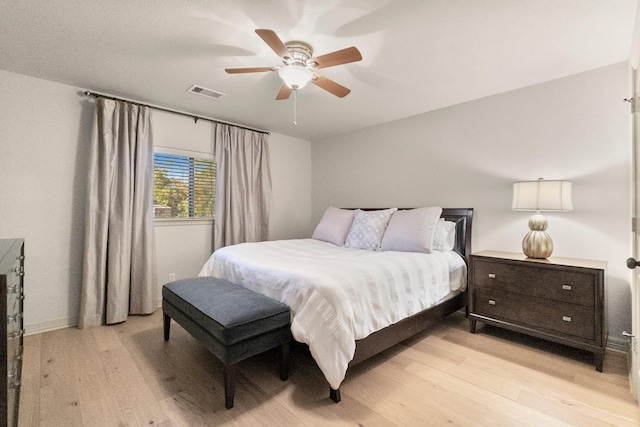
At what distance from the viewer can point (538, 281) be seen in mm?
2285

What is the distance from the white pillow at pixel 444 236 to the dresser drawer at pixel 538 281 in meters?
0.40

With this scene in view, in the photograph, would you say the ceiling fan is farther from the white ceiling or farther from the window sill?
the window sill

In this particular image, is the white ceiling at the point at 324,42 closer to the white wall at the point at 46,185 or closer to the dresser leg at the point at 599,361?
the white wall at the point at 46,185

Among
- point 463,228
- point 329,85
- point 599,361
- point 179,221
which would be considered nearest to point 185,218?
point 179,221

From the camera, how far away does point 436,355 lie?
7.38 feet

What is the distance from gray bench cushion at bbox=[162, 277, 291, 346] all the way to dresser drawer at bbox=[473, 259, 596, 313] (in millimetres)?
1838

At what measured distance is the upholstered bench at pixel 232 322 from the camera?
163 centimetres

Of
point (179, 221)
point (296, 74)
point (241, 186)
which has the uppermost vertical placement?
point (296, 74)

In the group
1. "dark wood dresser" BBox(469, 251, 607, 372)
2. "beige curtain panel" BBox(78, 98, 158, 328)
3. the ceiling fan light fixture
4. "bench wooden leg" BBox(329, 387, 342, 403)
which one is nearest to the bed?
"bench wooden leg" BBox(329, 387, 342, 403)

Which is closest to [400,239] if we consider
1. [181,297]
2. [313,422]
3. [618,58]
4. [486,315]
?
[486,315]

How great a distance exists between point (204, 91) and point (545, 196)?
325 centimetres

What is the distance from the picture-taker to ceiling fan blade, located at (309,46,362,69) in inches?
69.8

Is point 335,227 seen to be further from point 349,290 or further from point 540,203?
point 540,203

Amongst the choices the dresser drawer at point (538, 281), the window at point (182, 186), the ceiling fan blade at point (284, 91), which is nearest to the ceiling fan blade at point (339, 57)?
the ceiling fan blade at point (284, 91)
